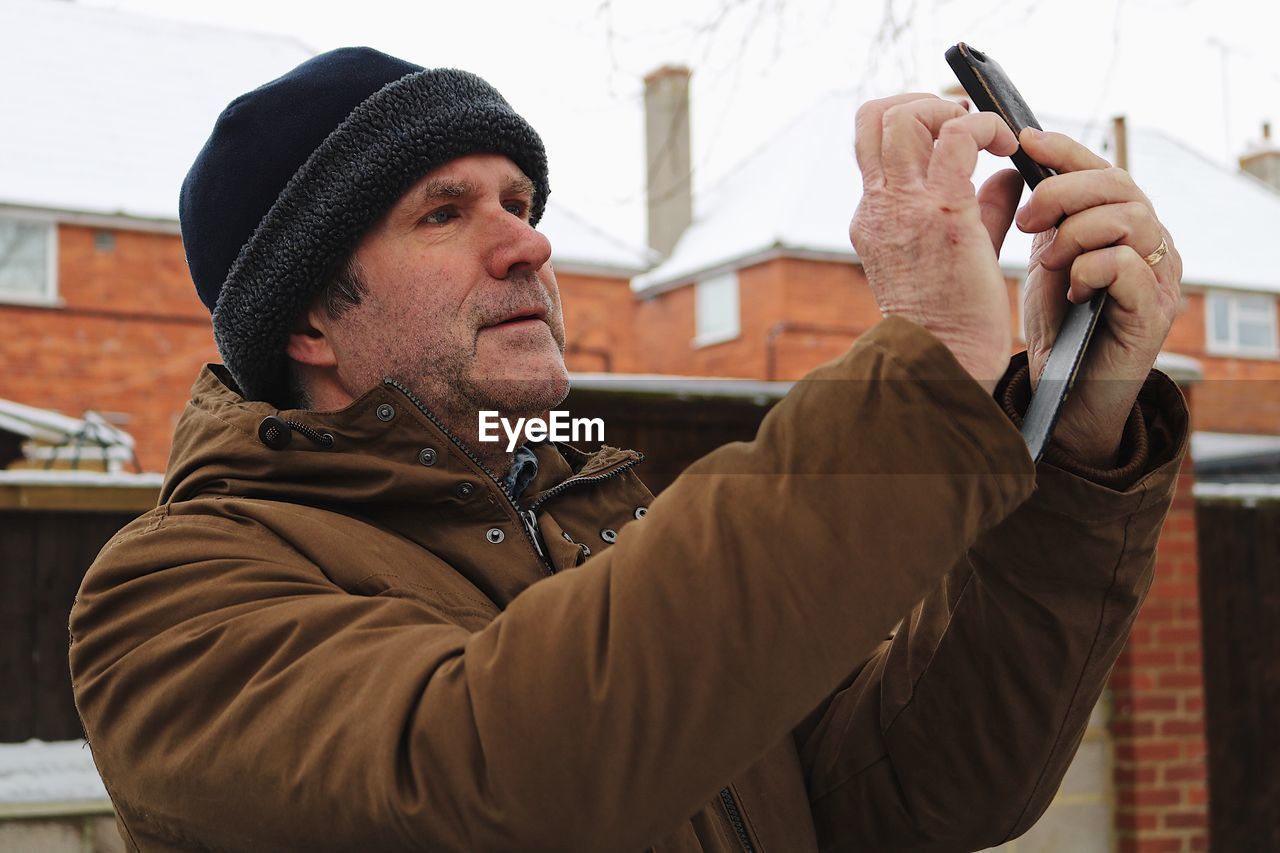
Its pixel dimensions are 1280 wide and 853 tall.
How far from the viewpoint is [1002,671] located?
4.55ft

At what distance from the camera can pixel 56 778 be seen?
408 centimetres

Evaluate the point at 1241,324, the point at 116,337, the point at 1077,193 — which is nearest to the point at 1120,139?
the point at 1077,193

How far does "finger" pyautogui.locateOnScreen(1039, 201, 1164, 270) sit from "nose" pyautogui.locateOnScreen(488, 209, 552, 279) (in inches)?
25.3

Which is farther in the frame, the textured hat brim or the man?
the textured hat brim

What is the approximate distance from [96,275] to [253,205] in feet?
47.2

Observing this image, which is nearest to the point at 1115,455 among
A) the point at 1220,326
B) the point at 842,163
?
the point at 842,163

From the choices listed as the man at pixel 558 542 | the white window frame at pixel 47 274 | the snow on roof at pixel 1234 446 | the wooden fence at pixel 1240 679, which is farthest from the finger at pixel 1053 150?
the white window frame at pixel 47 274

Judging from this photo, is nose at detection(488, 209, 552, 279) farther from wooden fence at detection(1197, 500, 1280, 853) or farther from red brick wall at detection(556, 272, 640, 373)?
red brick wall at detection(556, 272, 640, 373)

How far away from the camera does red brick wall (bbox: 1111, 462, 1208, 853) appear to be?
4.81 meters

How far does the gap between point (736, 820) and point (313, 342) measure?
81 cm

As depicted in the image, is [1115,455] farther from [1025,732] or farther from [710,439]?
[710,439]

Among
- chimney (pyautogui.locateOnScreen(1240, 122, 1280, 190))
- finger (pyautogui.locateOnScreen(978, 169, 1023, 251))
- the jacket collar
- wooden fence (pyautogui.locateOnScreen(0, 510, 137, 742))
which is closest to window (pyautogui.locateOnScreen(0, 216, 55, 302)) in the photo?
wooden fence (pyautogui.locateOnScreen(0, 510, 137, 742))

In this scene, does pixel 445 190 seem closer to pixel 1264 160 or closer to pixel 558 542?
pixel 558 542

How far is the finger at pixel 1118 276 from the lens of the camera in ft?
3.66
